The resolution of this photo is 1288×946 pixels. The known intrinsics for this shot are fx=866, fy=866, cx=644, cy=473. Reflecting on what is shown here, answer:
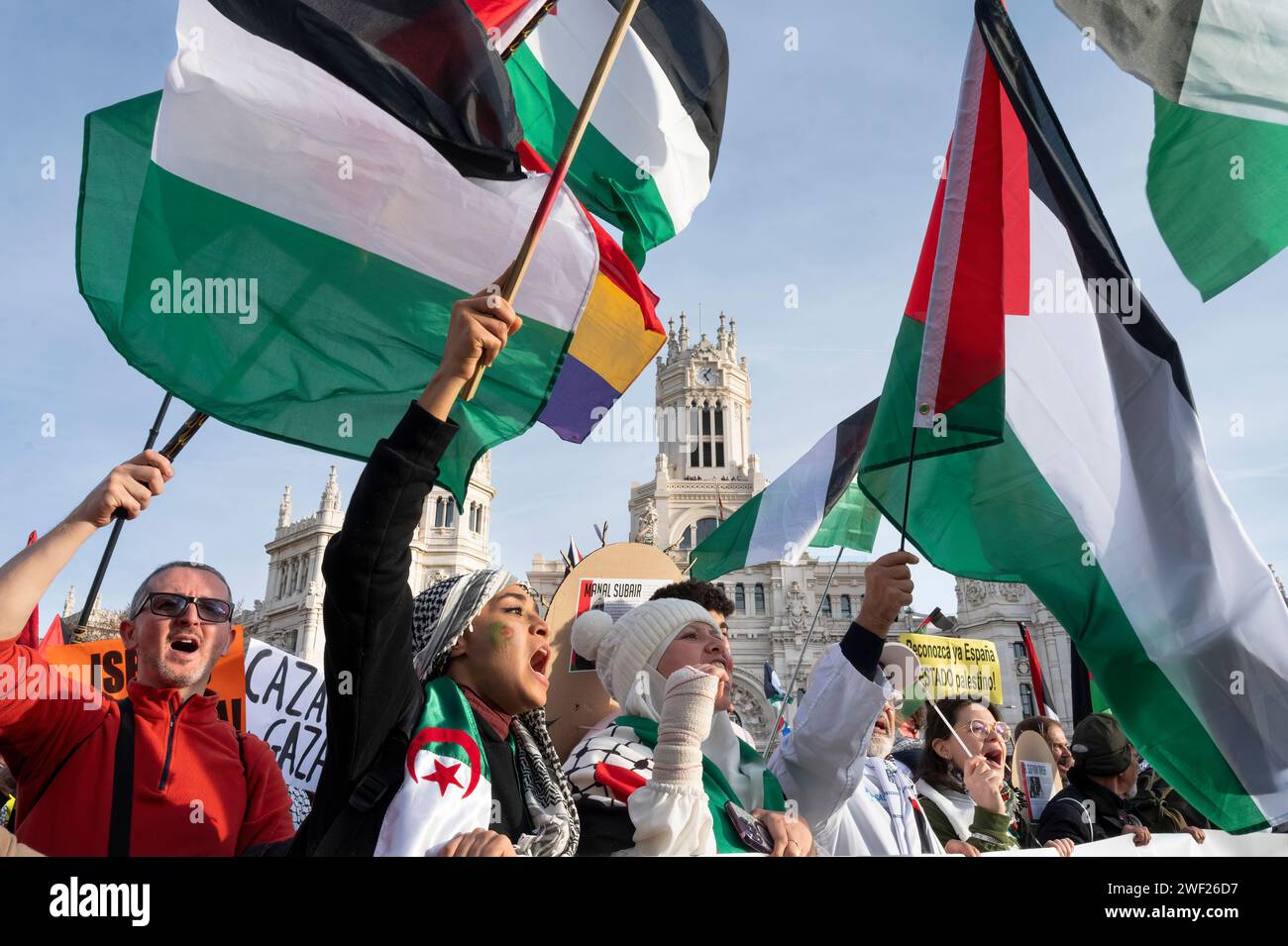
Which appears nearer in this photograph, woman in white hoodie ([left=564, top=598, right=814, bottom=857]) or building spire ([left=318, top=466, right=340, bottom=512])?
woman in white hoodie ([left=564, top=598, right=814, bottom=857])

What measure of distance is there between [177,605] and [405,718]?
106 cm

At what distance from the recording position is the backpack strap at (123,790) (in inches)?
98.1

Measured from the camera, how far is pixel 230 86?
3746 millimetres

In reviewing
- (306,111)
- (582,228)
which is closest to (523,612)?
(582,228)

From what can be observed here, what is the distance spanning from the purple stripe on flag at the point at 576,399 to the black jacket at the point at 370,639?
10.6ft

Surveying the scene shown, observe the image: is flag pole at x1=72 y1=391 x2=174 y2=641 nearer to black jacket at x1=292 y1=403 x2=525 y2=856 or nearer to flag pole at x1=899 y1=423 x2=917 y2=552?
black jacket at x1=292 y1=403 x2=525 y2=856

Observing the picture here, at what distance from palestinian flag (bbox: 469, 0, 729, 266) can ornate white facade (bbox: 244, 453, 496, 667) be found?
41025 millimetres

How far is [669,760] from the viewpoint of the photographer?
221 centimetres

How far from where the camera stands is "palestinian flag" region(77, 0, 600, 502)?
3713 mm

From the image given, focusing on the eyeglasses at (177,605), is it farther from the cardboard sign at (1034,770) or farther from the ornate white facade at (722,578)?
the ornate white facade at (722,578)

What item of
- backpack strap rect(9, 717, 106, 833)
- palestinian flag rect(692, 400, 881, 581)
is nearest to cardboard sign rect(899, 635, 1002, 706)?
palestinian flag rect(692, 400, 881, 581)

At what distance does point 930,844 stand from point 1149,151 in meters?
3.94

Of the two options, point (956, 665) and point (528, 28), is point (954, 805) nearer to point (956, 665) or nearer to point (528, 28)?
point (528, 28)

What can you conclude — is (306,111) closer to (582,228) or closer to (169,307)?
(169,307)
